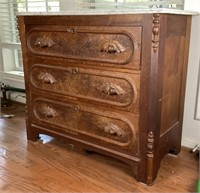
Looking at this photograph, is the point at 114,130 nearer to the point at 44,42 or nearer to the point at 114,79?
the point at 114,79

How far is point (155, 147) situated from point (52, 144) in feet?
2.82

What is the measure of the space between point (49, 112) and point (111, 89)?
1.90 ft

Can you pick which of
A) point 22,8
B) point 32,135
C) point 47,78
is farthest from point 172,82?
point 22,8

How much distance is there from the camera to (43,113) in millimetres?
1853

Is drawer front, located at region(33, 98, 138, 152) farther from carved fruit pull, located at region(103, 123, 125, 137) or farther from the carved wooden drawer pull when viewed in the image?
the carved wooden drawer pull

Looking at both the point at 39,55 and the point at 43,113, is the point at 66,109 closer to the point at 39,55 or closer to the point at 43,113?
the point at 43,113

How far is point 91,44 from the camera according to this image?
144 cm

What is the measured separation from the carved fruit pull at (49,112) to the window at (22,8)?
90cm

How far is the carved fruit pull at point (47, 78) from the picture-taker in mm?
1704

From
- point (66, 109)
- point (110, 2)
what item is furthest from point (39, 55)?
point (110, 2)

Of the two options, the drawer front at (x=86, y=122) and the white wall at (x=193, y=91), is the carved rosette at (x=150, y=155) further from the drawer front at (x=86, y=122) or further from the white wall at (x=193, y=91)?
the white wall at (x=193, y=91)

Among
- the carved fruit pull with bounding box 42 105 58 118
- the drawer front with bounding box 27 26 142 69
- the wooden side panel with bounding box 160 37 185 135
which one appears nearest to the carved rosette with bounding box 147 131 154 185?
the wooden side panel with bounding box 160 37 185 135

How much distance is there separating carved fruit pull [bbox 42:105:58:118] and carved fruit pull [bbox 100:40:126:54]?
0.63 metres

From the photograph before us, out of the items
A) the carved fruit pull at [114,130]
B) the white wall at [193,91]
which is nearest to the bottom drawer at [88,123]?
the carved fruit pull at [114,130]
